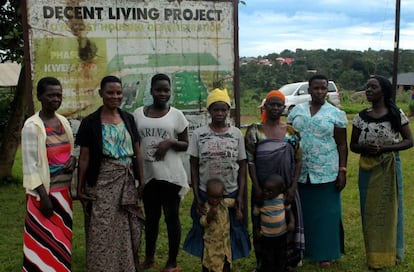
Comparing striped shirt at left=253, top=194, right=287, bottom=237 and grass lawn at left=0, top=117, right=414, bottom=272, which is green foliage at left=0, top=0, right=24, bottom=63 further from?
striped shirt at left=253, top=194, right=287, bottom=237

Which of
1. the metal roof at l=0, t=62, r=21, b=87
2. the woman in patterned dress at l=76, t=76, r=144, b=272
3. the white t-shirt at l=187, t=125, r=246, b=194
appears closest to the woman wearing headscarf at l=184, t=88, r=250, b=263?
the white t-shirt at l=187, t=125, r=246, b=194

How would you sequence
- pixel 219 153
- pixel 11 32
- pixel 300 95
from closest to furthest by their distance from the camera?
pixel 219 153 < pixel 11 32 < pixel 300 95

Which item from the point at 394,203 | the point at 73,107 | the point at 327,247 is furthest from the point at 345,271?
the point at 73,107

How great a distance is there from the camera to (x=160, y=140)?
3.71m

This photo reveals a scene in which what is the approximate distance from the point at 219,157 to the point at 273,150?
1.35 ft

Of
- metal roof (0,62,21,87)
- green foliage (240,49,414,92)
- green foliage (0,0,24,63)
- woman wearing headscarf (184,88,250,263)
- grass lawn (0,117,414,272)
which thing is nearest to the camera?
woman wearing headscarf (184,88,250,263)

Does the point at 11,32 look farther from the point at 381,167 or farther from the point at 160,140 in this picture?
the point at 381,167

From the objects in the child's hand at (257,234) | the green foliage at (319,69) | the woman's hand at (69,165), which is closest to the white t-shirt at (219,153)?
the child's hand at (257,234)

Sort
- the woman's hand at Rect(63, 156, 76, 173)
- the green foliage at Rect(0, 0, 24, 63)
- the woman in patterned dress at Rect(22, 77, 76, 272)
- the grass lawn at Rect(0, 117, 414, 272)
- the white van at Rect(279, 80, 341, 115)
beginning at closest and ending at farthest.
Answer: the woman in patterned dress at Rect(22, 77, 76, 272) < the woman's hand at Rect(63, 156, 76, 173) < the grass lawn at Rect(0, 117, 414, 272) < the green foliage at Rect(0, 0, 24, 63) < the white van at Rect(279, 80, 341, 115)

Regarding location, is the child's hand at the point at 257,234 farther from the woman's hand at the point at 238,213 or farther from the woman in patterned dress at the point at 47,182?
the woman in patterned dress at the point at 47,182

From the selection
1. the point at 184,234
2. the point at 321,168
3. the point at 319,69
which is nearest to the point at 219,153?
the point at 321,168

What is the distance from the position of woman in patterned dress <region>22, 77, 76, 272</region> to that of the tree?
302cm

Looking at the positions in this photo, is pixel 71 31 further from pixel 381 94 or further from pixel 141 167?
pixel 381 94

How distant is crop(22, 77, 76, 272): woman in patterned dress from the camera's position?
3.15 metres
